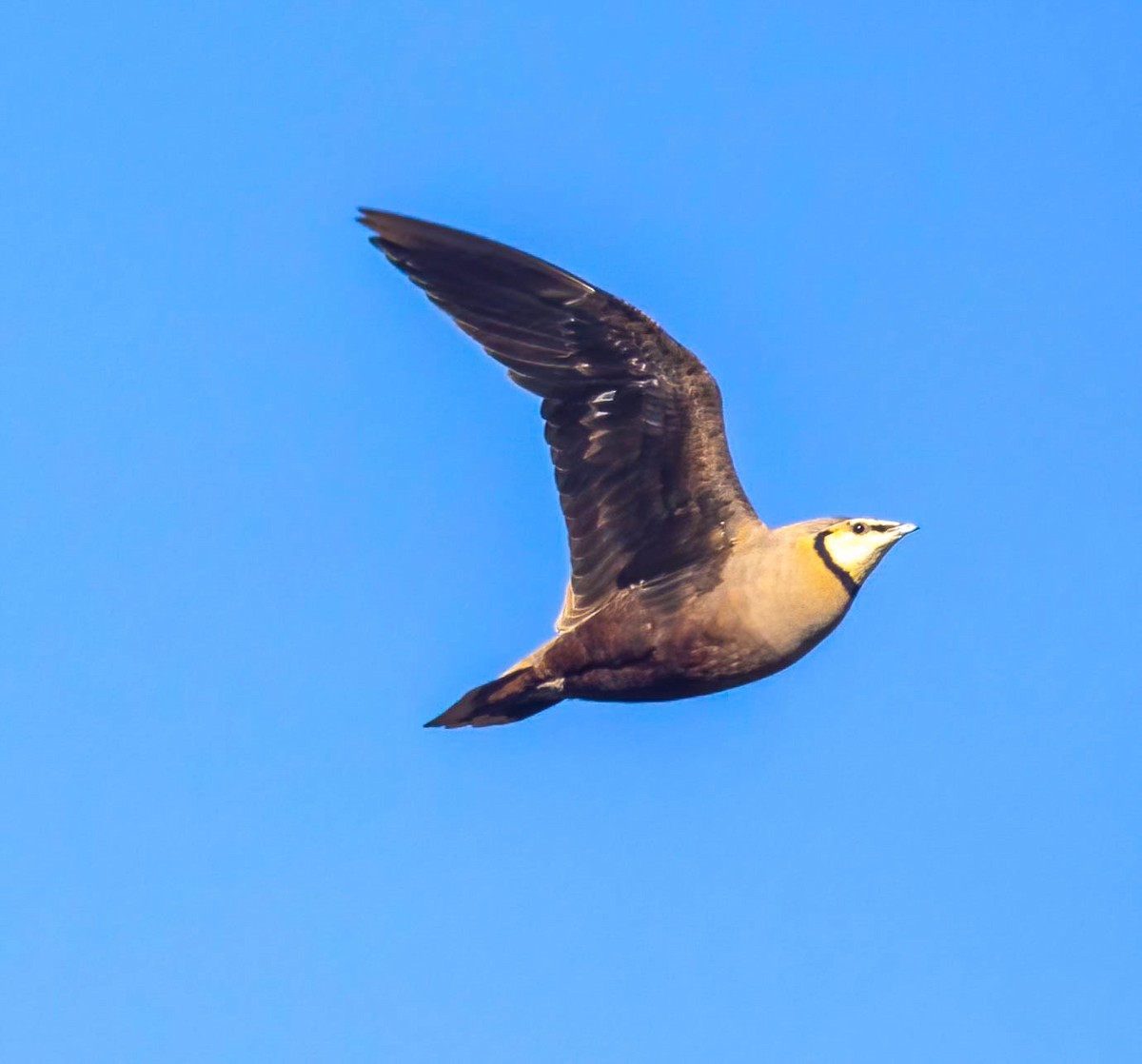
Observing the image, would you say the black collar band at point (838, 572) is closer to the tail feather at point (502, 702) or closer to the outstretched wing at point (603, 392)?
the outstretched wing at point (603, 392)

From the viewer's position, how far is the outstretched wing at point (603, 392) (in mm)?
13102

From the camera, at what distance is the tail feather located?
1356cm

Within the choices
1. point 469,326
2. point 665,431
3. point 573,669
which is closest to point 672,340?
point 665,431

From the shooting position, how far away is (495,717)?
540 inches

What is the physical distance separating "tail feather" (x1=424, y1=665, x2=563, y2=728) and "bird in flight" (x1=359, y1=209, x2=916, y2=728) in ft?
0.04

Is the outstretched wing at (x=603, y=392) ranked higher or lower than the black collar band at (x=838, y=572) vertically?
higher

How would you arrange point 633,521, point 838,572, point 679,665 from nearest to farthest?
point 838,572
point 679,665
point 633,521

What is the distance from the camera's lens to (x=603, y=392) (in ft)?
43.6

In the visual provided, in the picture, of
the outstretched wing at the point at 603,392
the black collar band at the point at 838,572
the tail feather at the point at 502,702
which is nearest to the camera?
the black collar band at the point at 838,572

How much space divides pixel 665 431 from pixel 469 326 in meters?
1.54

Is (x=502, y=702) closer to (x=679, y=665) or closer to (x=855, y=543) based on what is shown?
(x=679, y=665)

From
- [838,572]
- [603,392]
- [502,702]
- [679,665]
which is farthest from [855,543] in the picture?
[502,702]

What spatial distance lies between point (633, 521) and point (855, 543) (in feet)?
5.25

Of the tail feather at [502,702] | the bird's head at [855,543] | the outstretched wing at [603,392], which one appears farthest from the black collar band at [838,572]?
the tail feather at [502,702]
